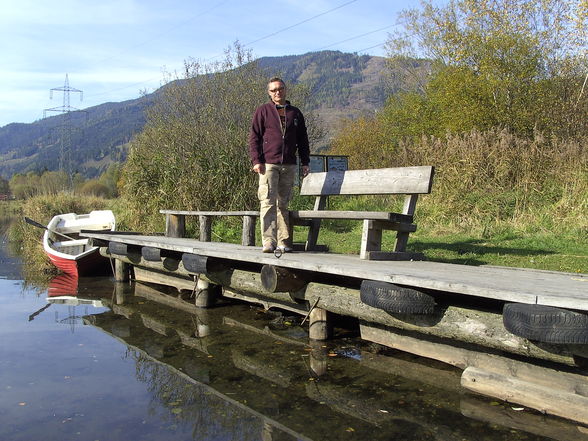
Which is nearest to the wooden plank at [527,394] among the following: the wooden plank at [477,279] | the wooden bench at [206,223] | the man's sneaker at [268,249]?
the wooden plank at [477,279]

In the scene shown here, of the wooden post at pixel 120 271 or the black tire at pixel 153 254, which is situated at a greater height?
the black tire at pixel 153 254

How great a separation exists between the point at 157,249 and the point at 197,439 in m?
4.95

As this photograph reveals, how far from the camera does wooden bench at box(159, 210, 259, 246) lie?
833 cm

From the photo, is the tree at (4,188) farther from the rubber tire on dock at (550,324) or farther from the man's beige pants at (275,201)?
the rubber tire on dock at (550,324)

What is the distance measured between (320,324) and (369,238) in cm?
108

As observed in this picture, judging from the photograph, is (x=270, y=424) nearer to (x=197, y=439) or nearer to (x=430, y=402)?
(x=197, y=439)

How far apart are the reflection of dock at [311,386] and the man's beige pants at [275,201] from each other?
3.78 ft

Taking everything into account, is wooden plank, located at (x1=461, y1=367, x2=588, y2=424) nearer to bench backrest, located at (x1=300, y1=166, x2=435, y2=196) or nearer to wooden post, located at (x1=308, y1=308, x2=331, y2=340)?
wooden post, located at (x1=308, y1=308, x2=331, y2=340)

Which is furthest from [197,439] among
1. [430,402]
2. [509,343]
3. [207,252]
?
[207,252]

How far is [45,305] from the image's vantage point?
29.8 ft

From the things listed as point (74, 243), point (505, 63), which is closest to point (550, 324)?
point (74, 243)

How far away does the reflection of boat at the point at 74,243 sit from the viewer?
11883 millimetres

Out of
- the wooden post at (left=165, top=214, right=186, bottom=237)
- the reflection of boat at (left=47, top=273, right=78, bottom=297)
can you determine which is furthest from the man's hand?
the reflection of boat at (left=47, top=273, right=78, bottom=297)

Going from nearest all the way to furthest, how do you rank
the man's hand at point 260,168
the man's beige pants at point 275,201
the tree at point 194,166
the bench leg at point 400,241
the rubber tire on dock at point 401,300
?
the rubber tire on dock at point 401,300
the bench leg at point 400,241
the man's hand at point 260,168
the man's beige pants at point 275,201
the tree at point 194,166
